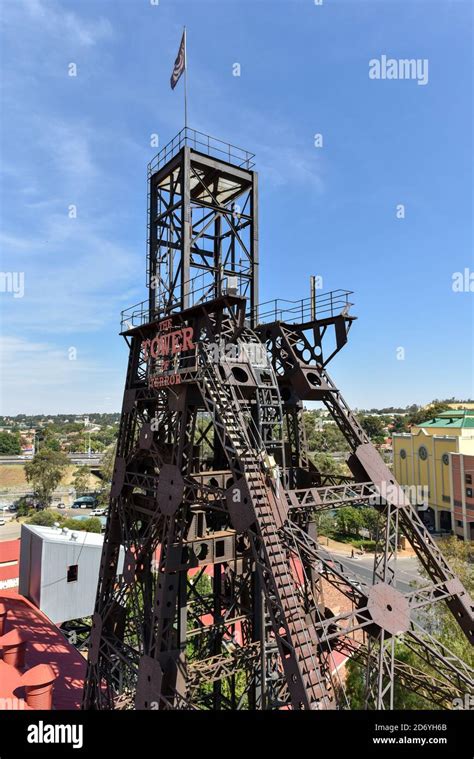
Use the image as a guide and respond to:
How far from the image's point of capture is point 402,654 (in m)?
17.8

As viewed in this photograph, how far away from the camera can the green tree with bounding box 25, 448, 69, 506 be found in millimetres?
70812

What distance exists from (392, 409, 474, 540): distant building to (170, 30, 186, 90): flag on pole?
49437mm

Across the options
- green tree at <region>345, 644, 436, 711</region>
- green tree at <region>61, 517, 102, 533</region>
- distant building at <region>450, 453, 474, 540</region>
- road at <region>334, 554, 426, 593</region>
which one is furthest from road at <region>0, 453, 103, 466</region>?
green tree at <region>345, 644, 436, 711</region>

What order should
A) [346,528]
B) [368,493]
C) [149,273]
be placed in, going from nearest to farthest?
1. [368,493]
2. [149,273]
3. [346,528]

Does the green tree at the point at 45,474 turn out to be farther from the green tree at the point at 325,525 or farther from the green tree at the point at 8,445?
the green tree at the point at 8,445

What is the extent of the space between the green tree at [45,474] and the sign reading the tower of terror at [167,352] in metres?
64.4

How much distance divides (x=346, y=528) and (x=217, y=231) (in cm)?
4845

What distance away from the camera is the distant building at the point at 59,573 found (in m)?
26.1

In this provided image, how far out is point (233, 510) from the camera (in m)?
10.1

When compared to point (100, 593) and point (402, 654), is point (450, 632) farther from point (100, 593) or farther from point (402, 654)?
point (100, 593)

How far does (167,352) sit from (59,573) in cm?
1990
